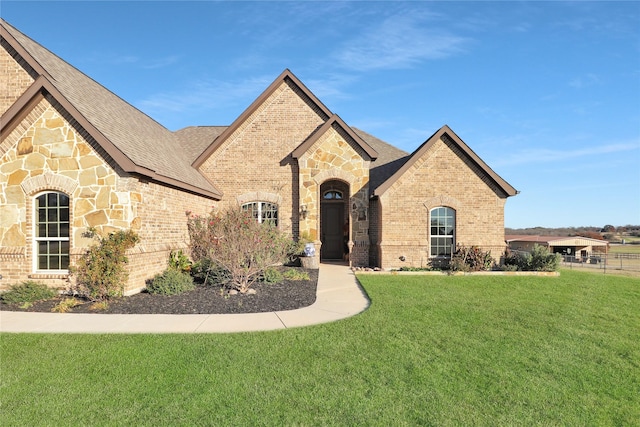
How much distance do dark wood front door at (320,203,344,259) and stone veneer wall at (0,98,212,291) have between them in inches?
389

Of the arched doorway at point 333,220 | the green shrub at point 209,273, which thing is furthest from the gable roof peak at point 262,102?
the green shrub at point 209,273

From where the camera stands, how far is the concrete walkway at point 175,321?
7176 millimetres

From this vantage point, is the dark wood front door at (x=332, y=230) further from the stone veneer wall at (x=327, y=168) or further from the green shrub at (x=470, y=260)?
the green shrub at (x=470, y=260)

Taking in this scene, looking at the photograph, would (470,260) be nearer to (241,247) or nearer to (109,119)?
(241,247)

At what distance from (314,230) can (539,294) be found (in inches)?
348

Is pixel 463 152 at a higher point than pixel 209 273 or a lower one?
higher

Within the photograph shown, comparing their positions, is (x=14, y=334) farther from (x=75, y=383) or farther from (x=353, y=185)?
(x=353, y=185)

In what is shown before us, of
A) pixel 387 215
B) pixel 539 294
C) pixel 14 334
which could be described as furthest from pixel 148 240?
pixel 539 294

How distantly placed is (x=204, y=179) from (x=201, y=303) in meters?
8.74

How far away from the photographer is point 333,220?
19016 millimetres

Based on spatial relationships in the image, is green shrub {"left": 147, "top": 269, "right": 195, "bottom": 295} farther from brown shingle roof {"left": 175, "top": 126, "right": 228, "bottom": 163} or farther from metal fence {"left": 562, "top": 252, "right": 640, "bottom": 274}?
metal fence {"left": 562, "top": 252, "right": 640, "bottom": 274}

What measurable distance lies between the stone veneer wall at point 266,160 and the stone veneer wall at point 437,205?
4290 mm

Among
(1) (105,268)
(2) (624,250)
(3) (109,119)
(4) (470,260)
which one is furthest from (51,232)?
(2) (624,250)

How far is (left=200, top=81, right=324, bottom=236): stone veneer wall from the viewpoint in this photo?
17.2 m
